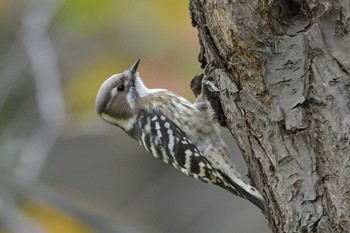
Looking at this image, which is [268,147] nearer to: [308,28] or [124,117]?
[308,28]

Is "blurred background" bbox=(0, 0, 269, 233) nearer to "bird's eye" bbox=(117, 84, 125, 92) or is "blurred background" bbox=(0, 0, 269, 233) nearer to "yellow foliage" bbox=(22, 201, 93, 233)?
"yellow foliage" bbox=(22, 201, 93, 233)

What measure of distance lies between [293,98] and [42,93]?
5.03 meters

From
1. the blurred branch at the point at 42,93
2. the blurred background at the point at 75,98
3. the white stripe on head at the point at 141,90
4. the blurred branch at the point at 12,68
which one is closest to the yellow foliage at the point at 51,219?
the blurred background at the point at 75,98

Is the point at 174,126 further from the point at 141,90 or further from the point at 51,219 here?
the point at 51,219

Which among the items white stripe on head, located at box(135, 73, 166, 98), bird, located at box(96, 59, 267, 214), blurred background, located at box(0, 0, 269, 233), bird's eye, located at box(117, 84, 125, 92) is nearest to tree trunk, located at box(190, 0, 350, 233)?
bird, located at box(96, 59, 267, 214)

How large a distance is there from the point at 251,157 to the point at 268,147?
203mm

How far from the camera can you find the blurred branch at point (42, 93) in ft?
28.1

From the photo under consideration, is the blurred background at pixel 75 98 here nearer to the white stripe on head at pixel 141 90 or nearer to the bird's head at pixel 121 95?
the bird's head at pixel 121 95

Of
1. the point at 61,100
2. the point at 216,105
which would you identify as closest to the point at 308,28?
the point at 216,105

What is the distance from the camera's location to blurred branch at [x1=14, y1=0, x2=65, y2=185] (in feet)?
28.1

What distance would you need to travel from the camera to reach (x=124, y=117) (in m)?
6.35

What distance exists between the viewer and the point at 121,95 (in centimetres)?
632

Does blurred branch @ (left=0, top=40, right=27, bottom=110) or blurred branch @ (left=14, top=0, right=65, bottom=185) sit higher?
blurred branch @ (left=0, top=40, right=27, bottom=110)

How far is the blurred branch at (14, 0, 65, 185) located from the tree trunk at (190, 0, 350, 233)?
4402mm
